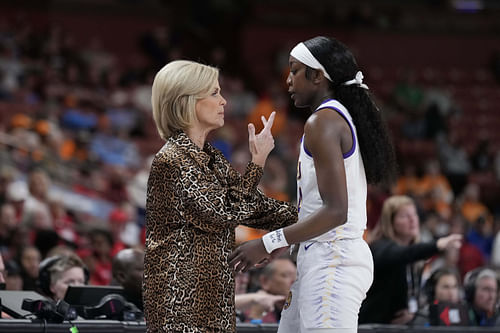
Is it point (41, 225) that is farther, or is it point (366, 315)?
point (41, 225)

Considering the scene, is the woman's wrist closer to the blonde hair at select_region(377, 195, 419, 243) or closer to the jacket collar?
the jacket collar

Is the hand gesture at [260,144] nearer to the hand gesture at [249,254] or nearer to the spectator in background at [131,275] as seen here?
the hand gesture at [249,254]

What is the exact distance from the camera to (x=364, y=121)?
3.46 metres

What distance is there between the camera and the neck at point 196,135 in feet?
11.7

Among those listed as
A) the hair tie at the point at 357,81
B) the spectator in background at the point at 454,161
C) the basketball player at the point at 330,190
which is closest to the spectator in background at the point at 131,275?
the basketball player at the point at 330,190

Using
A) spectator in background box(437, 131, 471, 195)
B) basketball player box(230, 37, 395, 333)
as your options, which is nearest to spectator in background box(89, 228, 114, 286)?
basketball player box(230, 37, 395, 333)

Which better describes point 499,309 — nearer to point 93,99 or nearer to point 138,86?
point 93,99

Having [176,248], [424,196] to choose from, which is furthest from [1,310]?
[424,196]

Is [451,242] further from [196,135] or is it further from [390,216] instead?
[196,135]

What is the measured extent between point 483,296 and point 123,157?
283 inches

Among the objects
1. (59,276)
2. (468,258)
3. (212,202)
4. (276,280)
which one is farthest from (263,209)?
(468,258)

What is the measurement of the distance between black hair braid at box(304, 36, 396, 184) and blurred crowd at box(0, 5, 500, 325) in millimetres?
2353

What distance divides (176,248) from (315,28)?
16.4m

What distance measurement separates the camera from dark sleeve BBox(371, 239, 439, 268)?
208 inches
